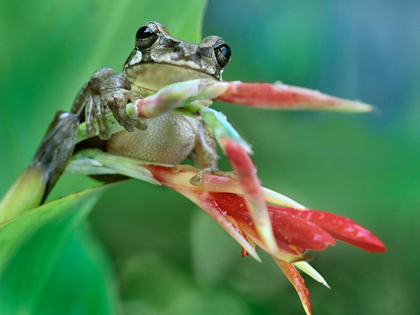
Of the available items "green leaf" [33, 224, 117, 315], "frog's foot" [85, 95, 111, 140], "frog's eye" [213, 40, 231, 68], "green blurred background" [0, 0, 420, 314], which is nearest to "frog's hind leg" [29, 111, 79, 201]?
"frog's foot" [85, 95, 111, 140]

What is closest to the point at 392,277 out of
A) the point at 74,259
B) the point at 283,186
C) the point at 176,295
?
the point at 283,186

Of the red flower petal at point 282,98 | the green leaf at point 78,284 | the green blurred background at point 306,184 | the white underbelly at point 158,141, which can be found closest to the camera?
the red flower petal at point 282,98

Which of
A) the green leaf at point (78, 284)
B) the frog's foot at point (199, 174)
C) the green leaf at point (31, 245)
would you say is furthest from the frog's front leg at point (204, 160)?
the green leaf at point (78, 284)

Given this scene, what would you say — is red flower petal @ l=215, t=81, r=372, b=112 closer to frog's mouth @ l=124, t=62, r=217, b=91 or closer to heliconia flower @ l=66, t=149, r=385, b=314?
heliconia flower @ l=66, t=149, r=385, b=314

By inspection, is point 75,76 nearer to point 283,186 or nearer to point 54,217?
point 54,217

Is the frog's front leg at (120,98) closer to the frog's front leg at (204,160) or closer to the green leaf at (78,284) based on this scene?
the frog's front leg at (204,160)

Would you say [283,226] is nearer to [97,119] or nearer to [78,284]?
[97,119]

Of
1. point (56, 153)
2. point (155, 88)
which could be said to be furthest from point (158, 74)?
point (56, 153)
